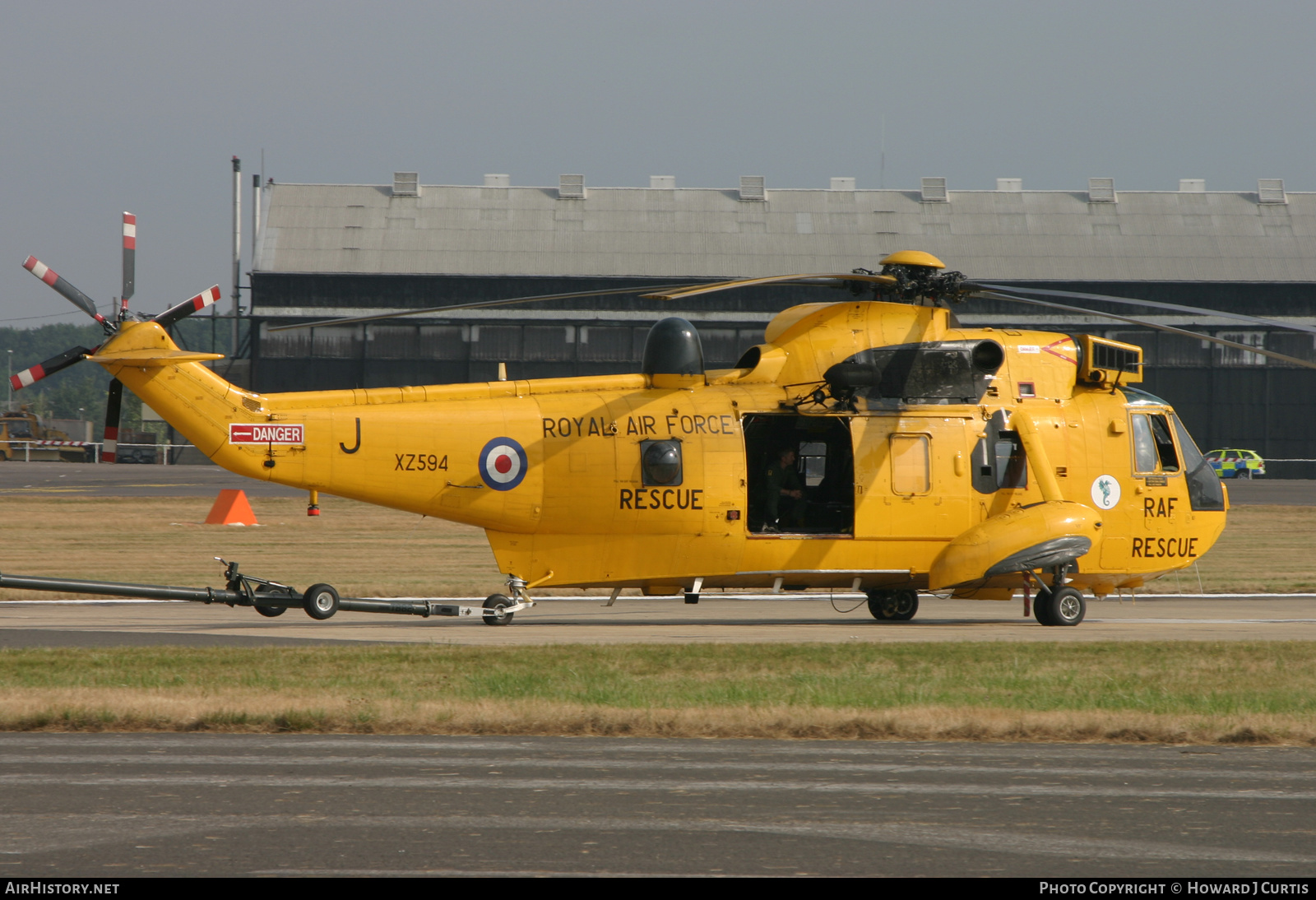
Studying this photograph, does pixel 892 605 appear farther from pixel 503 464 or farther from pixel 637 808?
pixel 637 808

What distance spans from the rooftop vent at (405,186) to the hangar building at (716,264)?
0.29 ft

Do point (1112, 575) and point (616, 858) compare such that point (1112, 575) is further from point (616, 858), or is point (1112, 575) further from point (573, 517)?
point (616, 858)

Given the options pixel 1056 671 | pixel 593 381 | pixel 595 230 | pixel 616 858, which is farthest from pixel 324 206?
pixel 616 858

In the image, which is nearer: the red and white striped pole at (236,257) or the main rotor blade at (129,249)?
the main rotor blade at (129,249)

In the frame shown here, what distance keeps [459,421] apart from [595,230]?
175 feet

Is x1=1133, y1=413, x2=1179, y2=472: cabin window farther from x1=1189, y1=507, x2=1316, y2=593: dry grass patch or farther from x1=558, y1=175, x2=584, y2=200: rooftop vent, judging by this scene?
x1=558, y1=175, x2=584, y2=200: rooftop vent

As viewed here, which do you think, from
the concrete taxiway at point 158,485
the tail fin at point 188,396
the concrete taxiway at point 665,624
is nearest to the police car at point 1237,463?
the concrete taxiway at point 158,485

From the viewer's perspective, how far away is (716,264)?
66.0 meters

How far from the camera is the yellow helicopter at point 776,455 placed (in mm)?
15812

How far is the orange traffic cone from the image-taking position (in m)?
33.1

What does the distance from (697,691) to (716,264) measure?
56.0m

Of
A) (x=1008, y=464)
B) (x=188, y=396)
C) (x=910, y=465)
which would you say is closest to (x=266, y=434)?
(x=188, y=396)

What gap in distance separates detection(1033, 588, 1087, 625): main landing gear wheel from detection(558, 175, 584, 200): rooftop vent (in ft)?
181

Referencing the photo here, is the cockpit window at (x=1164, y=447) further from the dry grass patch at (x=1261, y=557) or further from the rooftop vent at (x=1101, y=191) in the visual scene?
the rooftop vent at (x=1101, y=191)
